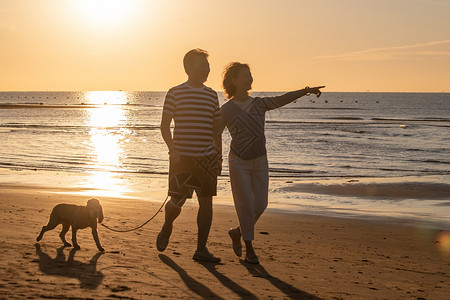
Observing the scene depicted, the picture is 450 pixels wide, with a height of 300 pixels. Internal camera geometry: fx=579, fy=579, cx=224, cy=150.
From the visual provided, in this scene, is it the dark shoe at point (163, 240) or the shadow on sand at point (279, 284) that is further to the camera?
the dark shoe at point (163, 240)

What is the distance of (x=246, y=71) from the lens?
610cm

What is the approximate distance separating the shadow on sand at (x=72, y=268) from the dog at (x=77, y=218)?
315 millimetres

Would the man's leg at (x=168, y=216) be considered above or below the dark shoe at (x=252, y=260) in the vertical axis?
above

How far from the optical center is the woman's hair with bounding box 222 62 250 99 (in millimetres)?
6125

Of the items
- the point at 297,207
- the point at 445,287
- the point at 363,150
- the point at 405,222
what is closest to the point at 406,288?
the point at 445,287

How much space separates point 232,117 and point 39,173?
1247 centimetres

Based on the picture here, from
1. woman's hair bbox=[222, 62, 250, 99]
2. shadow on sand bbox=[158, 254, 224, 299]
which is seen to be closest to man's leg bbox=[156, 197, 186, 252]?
shadow on sand bbox=[158, 254, 224, 299]

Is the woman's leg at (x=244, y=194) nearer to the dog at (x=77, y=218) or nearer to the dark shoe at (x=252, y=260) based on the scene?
the dark shoe at (x=252, y=260)

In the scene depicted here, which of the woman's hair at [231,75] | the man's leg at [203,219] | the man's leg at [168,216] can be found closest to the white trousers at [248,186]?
the man's leg at [203,219]

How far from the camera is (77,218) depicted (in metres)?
6.26

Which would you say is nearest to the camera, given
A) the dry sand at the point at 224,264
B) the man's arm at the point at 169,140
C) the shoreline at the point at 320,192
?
the dry sand at the point at 224,264

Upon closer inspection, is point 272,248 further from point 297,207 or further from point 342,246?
point 297,207

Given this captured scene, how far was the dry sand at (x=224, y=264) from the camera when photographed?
477cm

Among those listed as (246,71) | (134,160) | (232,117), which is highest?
(246,71)
